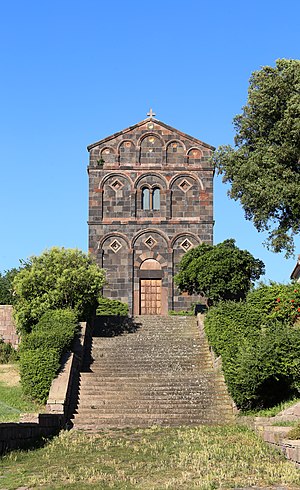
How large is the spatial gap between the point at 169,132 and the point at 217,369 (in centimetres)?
1963

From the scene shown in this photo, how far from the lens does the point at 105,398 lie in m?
22.6

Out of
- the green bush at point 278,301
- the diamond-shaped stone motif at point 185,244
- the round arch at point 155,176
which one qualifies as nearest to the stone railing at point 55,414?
the green bush at point 278,301

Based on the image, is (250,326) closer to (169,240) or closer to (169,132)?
(169,240)

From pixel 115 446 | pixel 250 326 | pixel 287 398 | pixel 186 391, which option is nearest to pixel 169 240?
pixel 250 326

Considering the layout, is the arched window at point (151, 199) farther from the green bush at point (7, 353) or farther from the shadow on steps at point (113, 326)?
the green bush at point (7, 353)

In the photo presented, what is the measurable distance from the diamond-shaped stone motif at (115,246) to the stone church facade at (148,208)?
56 mm

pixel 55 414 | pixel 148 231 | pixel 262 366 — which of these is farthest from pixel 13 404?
pixel 148 231

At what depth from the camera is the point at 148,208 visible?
132ft

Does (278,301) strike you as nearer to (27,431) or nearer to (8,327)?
(8,327)

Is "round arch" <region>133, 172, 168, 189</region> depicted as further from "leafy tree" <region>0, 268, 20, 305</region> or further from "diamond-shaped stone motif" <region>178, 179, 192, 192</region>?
"leafy tree" <region>0, 268, 20, 305</region>

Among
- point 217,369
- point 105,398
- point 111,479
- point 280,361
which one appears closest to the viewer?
point 111,479

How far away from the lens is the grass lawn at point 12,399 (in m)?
20.0

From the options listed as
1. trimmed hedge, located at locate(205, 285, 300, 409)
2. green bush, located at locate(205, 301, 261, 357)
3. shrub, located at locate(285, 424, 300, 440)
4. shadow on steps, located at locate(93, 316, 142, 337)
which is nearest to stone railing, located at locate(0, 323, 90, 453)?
shadow on steps, located at locate(93, 316, 142, 337)

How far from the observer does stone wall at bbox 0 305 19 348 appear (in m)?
29.8
